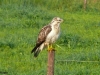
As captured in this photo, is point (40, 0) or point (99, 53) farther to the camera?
point (40, 0)

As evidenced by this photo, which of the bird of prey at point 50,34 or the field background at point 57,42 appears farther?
the field background at point 57,42

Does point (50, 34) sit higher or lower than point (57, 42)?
higher

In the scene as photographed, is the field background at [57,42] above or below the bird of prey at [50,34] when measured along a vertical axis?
below

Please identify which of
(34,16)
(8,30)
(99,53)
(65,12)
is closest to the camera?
(99,53)

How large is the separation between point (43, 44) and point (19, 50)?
10.2 feet

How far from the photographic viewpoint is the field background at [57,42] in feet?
37.7

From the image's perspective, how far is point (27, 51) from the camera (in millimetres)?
13273

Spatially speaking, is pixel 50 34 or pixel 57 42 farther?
pixel 57 42

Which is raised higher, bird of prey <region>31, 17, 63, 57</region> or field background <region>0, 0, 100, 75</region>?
bird of prey <region>31, 17, 63, 57</region>

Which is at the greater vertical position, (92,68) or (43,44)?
(43,44)

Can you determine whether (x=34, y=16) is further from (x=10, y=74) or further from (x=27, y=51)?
(x=10, y=74)

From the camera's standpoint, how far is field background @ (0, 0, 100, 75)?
11.5 metres

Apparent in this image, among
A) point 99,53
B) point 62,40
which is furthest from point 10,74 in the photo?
point 62,40

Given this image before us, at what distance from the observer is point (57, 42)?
1454 cm
